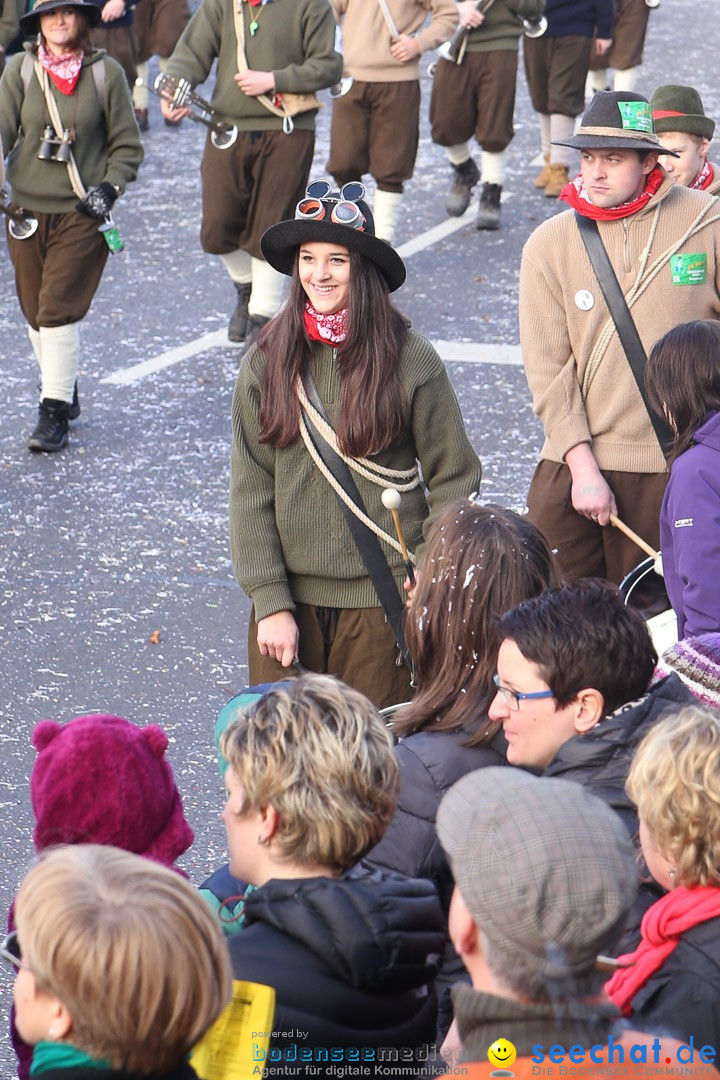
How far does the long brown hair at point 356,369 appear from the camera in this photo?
12.2 ft

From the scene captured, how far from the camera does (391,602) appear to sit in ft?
12.6

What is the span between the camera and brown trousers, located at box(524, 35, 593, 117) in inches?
409

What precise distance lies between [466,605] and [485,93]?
293 inches

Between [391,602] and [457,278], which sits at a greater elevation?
[391,602]

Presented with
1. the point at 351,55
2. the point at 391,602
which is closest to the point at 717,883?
the point at 391,602

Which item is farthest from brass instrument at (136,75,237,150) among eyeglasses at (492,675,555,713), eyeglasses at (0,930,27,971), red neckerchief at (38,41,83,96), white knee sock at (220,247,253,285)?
eyeglasses at (0,930,27,971)

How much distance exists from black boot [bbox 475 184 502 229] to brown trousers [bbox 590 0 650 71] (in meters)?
2.95

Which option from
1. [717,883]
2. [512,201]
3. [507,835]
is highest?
[507,835]

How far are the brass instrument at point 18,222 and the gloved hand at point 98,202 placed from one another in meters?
0.24

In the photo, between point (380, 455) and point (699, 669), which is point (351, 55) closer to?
point (380, 455)

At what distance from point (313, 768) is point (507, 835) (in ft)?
1.69

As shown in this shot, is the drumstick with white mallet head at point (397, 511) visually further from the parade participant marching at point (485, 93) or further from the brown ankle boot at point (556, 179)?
the brown ankle boot at point (556, 179)

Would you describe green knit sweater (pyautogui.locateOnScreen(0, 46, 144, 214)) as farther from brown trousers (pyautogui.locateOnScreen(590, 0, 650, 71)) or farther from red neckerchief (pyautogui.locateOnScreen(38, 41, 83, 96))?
brown trousers (pyautogui.locateOnScreen(590, 0, 650, 71))

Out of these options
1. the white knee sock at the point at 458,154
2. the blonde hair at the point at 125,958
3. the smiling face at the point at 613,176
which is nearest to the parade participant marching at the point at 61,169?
the smiling face at the point at 613,176
